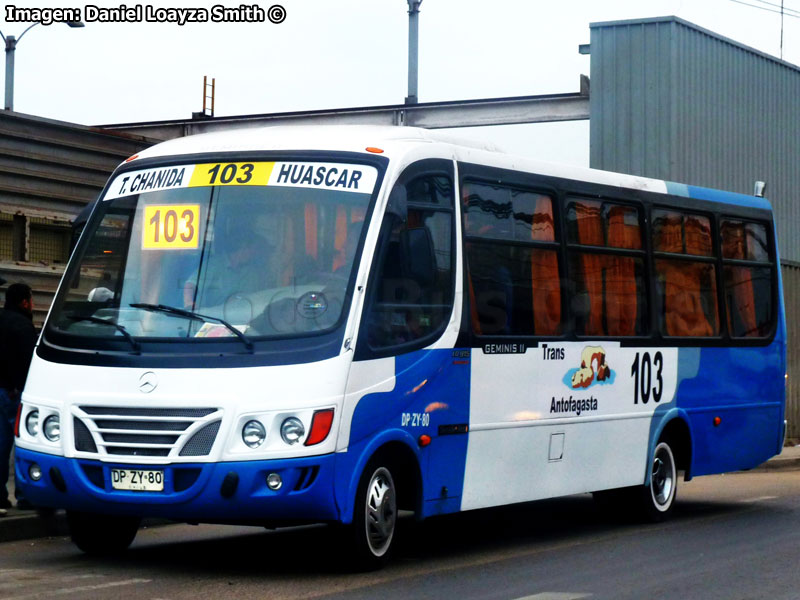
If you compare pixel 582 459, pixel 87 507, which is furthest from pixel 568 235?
pixel 87 507

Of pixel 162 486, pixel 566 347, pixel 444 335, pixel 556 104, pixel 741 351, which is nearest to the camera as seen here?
pixel 162 486

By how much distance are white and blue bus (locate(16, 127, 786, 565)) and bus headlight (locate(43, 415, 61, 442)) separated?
0.01m

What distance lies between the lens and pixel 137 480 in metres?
8.63

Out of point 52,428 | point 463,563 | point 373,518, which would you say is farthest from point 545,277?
point 52,428

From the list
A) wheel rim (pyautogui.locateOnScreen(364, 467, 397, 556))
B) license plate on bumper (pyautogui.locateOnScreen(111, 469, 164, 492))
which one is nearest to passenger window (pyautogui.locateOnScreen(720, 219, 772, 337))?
wheel rim (pyautogui.locateOnScreen(364, 467, 397, 556))

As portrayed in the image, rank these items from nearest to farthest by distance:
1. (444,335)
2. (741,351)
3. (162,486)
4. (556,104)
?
(162,486)
(444,335)
(741,351)
(556,104)

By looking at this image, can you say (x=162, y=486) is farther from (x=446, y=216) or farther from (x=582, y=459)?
(x=582, y=459)

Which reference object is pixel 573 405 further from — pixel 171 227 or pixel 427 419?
pixel 171 227

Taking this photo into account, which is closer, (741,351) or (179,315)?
(179,315)

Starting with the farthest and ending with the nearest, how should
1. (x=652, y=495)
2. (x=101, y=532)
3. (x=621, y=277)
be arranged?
(x=652, y=495)
(x=621, y=277)
(x=101, y=532)

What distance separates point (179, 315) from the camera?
29.5 feet

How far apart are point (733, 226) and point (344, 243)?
6251 millimetres

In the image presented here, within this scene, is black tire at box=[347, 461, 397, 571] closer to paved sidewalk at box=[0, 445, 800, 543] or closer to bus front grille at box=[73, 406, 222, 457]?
bus front grille at box=[73, 406, 222, 457]

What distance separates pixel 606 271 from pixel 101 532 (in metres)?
4.65
